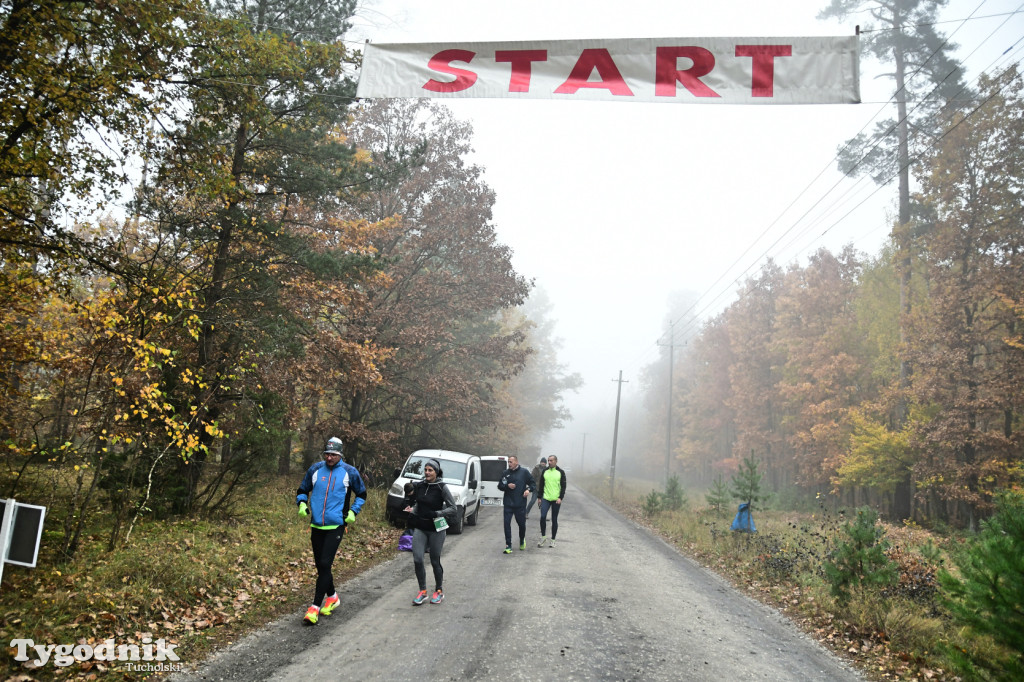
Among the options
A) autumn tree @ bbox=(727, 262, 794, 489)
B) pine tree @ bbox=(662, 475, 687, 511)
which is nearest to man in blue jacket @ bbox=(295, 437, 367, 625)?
pine tree @ bbox=(662, 475, 687, 511)

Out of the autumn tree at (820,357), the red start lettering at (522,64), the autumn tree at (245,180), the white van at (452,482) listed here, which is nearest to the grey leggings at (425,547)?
the autumn tree at (245,180)

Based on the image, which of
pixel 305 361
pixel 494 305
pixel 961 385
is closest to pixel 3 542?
pixel 305 361

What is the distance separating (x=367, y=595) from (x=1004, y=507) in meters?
7.36

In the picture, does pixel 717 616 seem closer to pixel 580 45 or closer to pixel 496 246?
pixel 580 45

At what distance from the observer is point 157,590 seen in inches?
263

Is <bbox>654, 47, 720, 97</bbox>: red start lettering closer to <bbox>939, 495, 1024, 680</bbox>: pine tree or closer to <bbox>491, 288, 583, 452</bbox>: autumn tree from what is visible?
<bbox>939, 495, 1024, 680</bbox>: pine tree

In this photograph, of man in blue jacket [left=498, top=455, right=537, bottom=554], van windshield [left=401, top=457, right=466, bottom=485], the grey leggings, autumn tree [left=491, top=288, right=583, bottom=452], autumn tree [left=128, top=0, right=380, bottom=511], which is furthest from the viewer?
autumn tree [left=491, top=288, right=583, bottom=452]

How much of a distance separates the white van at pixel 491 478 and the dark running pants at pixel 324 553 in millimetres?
15181

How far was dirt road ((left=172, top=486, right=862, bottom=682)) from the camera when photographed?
5.41 meters

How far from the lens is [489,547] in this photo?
13164 mm

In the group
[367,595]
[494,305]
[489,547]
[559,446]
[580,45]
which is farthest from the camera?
[559,446]

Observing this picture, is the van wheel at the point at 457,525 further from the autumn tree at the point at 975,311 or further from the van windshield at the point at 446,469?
the autumn tree at the point at 975,311

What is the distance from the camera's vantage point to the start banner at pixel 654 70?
19.3 ft

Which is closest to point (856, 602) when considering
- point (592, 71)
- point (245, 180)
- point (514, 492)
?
point (514, 492)
